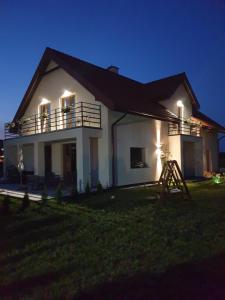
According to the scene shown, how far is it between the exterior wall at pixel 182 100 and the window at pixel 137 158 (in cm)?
457

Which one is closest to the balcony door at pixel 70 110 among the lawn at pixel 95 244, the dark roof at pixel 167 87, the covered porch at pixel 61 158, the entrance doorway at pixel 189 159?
the covered porch at pixel 61 158

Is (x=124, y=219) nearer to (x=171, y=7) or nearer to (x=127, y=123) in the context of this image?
(x=127, y=123)

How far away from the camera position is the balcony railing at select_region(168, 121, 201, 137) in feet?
53.8

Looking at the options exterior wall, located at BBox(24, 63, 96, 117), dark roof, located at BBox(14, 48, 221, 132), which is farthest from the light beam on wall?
exterior wall, located at BBox(24, 63, 96, 117)

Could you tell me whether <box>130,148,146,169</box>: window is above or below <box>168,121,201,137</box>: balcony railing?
below

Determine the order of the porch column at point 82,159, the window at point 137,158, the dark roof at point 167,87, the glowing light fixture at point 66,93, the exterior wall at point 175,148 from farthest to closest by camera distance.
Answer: the dark roof at point 167,87, the exterior wall at point 175,148, the glowing light fixture at point 66,93, the window at point 137,158, the porch column at point 82,159

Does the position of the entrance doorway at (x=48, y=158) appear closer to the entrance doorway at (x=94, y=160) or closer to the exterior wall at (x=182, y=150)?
the entrance doorway at (x=94, y=160)

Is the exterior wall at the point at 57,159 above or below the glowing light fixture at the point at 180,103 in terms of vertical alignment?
below

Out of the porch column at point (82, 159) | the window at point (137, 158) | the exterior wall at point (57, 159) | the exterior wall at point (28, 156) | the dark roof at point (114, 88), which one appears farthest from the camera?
the exterior wall at point (28, 156)

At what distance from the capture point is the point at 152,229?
5555 mm

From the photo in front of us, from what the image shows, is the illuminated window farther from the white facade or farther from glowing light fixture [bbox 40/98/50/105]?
glowing light fixture [bbox 40/98/50/105]

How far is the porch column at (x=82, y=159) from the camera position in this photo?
11.3 metres

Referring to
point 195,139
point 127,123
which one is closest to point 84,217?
point 127,123

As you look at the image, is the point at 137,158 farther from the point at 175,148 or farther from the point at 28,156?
the point at 28,156
